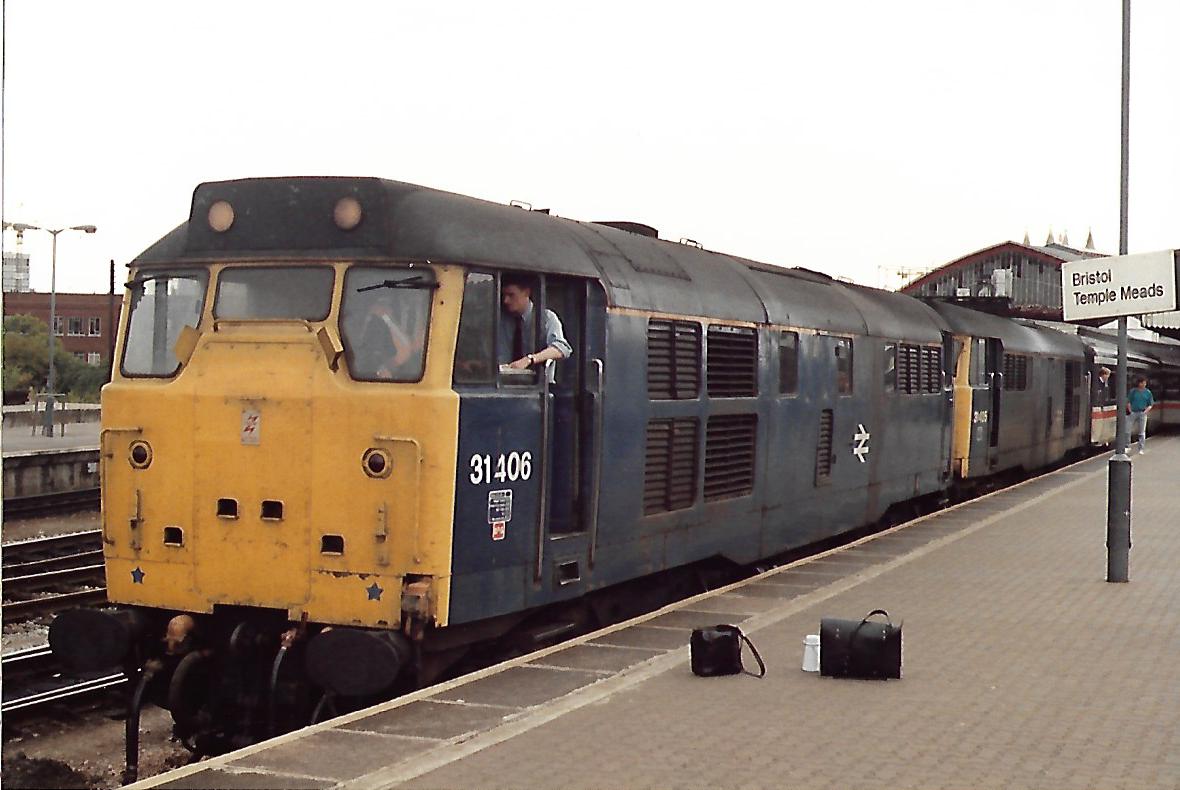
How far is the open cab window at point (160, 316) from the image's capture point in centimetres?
890

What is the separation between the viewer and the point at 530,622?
9844mm

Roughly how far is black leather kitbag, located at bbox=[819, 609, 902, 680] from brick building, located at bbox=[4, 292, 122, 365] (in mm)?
82167

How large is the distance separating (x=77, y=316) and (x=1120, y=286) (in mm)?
82562

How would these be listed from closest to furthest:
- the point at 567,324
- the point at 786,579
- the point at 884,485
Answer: the point at 567,324, the point at 786,579, the point at 884,485

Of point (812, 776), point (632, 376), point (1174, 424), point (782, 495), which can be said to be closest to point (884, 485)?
point (782, 495)

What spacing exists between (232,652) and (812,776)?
3714 millimetres

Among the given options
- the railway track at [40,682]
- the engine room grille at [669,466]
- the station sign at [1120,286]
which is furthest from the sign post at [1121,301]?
the railway track at [40,682]

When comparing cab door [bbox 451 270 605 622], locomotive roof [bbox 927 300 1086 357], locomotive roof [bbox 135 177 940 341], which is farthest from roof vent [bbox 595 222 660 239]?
locomotive roof [bbox 927 300 1086 357]

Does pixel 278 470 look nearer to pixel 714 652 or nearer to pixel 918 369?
pixel 714 652

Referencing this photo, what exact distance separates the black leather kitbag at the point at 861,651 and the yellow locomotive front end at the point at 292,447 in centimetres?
253

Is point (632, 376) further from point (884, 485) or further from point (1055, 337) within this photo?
point (1055, 337)

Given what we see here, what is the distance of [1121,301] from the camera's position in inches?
525

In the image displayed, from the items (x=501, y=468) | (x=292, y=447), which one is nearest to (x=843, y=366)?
(x=501, y=468)

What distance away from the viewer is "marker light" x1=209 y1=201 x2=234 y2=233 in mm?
8867
